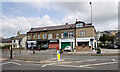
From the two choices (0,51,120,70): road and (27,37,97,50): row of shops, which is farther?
(27,37,97,50): row of shops

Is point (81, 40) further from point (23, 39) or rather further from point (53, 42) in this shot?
point (23, 39)

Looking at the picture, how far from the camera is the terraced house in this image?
34747 mm

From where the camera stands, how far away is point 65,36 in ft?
127

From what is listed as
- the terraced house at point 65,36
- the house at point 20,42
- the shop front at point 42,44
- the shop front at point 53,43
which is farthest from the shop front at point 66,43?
the house at point 20,42

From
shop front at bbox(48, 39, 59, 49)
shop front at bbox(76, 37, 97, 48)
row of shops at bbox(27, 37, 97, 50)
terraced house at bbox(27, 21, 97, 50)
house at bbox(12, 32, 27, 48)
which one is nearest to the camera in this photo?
shop front at bbox(76, 37, 97, 48)

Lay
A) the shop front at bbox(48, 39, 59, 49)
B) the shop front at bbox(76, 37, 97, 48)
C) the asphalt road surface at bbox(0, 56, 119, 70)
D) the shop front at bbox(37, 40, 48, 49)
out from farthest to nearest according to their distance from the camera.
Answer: the shop front at bbox(37, 40, 48, 49)
the shop front at bbox(48, 39, 59, 49)
the shop front at bbox(76, 37, 97, 48)
the asphalt road surface at bbox(0, 56, 119, 70)

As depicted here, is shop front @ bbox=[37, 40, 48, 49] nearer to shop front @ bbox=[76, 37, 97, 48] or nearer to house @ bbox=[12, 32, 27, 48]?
shop front @ bbox=[76, 37, 97, 48]

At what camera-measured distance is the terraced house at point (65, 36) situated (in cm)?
3475

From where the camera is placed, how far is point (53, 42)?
4050 cm

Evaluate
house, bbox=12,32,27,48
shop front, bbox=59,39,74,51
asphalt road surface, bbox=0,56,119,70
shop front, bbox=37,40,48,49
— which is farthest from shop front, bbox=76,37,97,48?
house, bbox=12,32,27,48

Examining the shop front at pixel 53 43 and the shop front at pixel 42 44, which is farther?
the shop front at pixel 42 44

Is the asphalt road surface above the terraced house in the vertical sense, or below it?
below

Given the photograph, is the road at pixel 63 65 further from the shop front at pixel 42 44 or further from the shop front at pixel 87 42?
the shop front at pixel 42 44

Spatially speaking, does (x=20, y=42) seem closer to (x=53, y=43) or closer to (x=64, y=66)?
(x=53, y=43)
